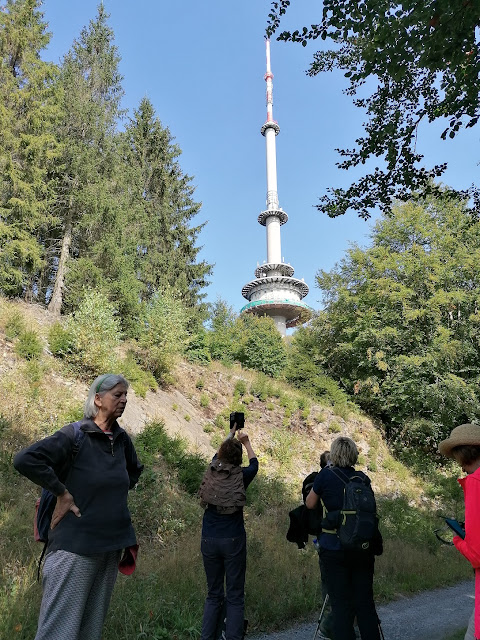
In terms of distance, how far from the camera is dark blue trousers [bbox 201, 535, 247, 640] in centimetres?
389

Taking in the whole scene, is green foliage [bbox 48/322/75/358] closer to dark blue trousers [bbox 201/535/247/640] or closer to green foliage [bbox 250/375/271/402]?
green foliage [bbox 250/375/271/402]

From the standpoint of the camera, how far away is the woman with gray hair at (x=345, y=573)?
338 centimetres

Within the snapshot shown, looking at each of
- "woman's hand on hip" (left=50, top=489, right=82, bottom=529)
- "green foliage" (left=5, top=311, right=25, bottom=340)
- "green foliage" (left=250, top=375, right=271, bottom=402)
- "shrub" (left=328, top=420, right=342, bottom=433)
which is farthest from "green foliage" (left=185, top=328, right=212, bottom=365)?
"woman's hand on hip" (left=50, top=489, right=82, bottom=529)

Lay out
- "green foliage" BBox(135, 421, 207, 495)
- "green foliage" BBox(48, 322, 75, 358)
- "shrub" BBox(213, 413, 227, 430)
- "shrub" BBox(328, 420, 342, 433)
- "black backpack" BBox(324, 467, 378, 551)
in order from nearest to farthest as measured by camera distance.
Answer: "black backpack" BBox(324, 467, 378, 551) < "green foliage" BBox(135, 421, 207, 495) < "green foliage" BBox(48, 322, 75, 358) < "shrub" BBox(213, 413, 227, 430) < "shrub" BBox(328, 420, 342, 433)

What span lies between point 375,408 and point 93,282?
15.4m

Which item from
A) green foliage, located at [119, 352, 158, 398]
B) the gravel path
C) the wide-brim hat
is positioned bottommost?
the gravel path

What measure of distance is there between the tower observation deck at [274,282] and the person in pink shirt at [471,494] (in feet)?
152

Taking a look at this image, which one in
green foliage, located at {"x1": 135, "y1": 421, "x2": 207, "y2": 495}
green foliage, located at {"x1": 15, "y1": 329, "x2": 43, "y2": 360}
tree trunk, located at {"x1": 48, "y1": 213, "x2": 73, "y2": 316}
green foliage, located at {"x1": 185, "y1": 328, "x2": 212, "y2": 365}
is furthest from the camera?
green foliage, located at {"x1": 185, "y1": 328, "x2": 212, "y2": 365}

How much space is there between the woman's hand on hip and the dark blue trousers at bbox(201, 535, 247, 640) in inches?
74.8

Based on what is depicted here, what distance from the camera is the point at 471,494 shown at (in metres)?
2.33

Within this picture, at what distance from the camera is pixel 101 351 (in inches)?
471

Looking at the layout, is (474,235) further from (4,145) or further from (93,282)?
(4,145)

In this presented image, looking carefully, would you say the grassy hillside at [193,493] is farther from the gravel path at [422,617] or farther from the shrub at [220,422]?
the gravel path at [422,617]

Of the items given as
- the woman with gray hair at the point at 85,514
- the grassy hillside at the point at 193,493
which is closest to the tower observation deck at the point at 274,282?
the grassy hillside at the point at 193,493
